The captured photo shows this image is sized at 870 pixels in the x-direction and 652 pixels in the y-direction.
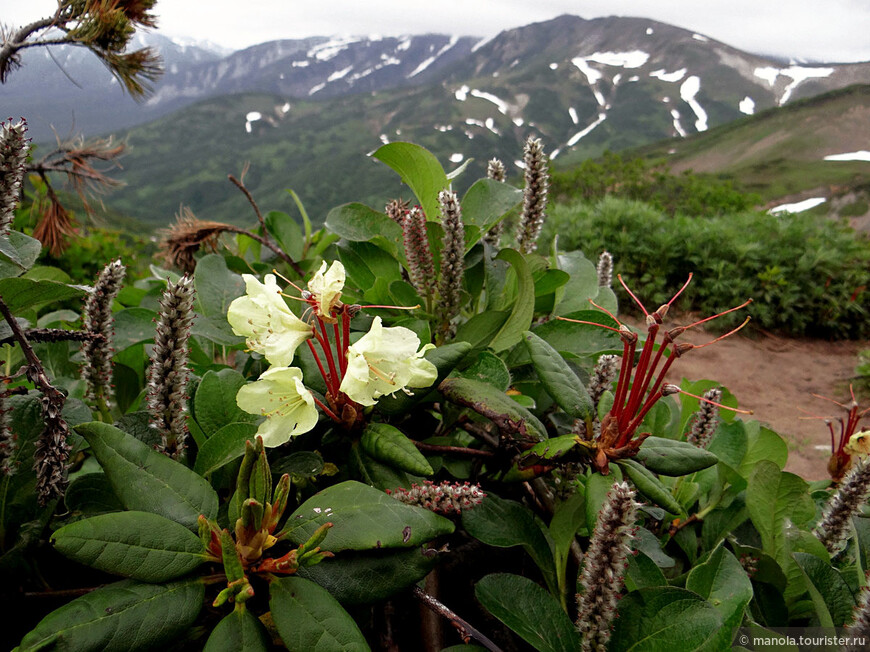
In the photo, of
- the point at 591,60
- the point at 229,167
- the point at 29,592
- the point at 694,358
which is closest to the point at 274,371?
the point at 29,592

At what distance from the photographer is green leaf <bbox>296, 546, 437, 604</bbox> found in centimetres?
97

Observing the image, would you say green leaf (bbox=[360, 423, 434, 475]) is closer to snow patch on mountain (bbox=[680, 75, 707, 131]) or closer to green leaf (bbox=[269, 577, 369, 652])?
green leaf (bbox=[269, 577, 369, 652])

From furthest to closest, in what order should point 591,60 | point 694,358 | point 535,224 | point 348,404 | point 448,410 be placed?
point 591,60 < point 694,358 < point 535,224 < point 448,410 < point 348,404

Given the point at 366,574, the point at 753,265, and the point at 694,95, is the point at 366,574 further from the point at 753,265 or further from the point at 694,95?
the point at 694,95

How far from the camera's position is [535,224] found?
5.80 ft

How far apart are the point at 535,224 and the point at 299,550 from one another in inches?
49.0

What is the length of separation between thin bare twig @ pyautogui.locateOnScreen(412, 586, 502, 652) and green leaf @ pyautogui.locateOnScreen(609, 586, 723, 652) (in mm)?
261

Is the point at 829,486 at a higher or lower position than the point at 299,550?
lower

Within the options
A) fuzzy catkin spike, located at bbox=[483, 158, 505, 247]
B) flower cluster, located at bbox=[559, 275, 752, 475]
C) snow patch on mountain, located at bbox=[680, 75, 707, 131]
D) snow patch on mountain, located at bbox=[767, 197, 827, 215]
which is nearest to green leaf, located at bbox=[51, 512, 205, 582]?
flower cluster, located at bbox=[559, 275, 752, 475]

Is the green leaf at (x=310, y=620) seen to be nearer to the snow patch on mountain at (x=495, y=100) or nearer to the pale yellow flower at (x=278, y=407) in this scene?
the pale yellow flower at (x=278, y=407)

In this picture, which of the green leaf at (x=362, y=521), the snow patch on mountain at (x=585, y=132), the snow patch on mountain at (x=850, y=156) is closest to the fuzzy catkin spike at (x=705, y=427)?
the green leaf at (x=362, y=521)

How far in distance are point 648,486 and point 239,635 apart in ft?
2.66

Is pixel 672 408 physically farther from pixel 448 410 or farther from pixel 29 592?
pixel 29 592

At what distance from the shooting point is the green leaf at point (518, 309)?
138cm
